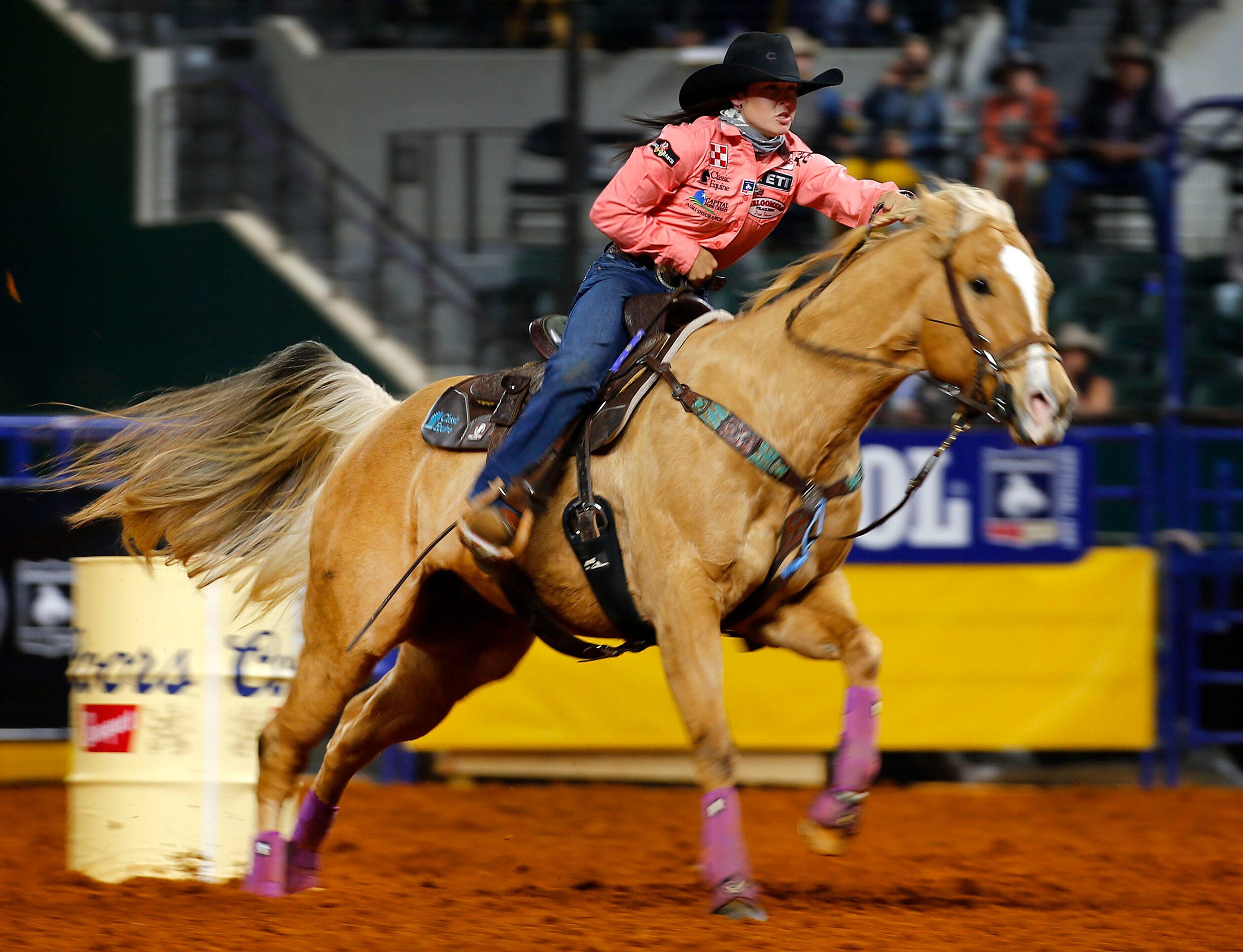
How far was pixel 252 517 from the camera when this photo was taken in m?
5.58

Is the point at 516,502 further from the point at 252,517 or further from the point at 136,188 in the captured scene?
the point at 136,188

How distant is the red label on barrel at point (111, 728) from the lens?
525cm

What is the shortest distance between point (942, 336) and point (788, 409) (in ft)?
1.65

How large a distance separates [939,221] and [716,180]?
2.34ft

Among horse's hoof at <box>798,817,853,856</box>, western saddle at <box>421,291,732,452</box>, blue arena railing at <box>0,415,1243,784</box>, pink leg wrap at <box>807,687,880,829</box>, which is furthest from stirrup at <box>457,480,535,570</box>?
blue arena railing at <box>0,415,1243,784</box>

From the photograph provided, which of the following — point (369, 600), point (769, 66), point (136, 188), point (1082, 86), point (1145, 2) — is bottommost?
point (369, 600)

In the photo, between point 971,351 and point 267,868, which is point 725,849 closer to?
point 971,351

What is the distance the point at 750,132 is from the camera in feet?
14.8

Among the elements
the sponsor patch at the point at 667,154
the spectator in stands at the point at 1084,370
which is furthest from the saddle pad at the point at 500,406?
the spectator in stands at the point at 1084,370

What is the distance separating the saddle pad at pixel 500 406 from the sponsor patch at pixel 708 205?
13.3 inches

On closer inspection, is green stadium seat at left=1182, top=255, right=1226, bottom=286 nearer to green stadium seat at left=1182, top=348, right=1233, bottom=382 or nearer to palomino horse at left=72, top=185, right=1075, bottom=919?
green stadium seat at left=1182, top=348, right=1233, bottom=382

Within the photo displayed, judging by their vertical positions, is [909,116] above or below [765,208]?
above

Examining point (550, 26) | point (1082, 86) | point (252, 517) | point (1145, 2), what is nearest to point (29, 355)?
point (550, 26)

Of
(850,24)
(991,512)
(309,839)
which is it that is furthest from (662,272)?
(850,24)
